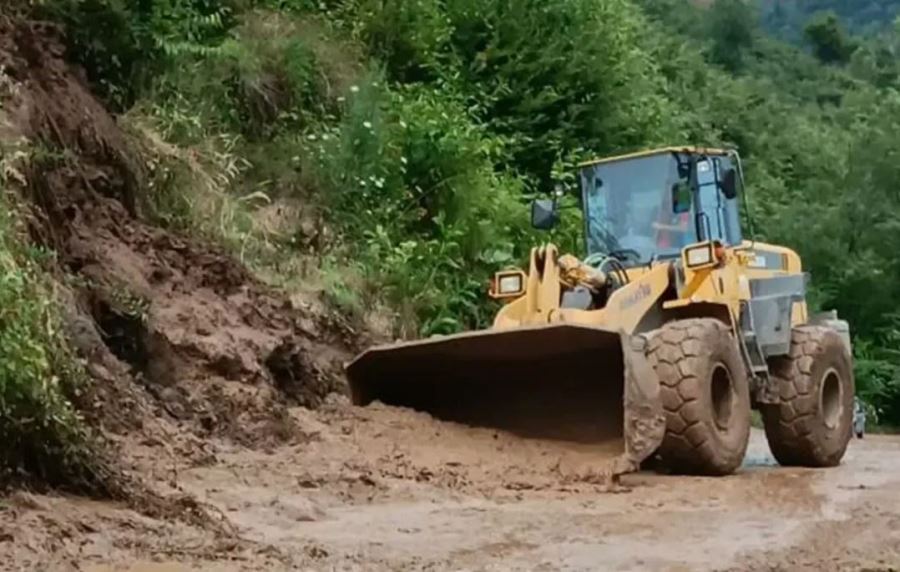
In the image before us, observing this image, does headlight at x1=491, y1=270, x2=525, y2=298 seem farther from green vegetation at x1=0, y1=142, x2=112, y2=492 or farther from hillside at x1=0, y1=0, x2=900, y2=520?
green vegetation at x1=0, y1=142, x2=112, y2=492

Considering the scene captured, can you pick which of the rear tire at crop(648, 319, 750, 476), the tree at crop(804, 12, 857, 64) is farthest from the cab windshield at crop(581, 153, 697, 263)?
the tree at crop(804, 12, 857, 64)

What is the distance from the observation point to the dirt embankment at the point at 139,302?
988 centimetres

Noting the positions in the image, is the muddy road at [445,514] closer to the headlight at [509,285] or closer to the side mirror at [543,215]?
the headlight at [509,285]

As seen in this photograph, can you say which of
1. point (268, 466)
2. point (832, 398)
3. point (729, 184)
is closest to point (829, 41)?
point (832, 398)

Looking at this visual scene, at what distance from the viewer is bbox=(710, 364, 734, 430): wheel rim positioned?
10555 millimetres

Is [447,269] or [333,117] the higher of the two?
[333,117]

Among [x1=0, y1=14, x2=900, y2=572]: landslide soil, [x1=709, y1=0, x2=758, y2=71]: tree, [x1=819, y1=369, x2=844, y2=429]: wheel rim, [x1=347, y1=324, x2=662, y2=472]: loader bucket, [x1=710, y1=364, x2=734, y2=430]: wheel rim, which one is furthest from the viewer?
[x1=709, y1=0, x2=758, y2=71]: tree

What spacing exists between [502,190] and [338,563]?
12464 mm

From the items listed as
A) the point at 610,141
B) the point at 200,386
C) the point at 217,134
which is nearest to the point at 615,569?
the point at 200,386

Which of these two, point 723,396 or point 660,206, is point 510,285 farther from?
point 723,396

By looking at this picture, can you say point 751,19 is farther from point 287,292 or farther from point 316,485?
point 316,485

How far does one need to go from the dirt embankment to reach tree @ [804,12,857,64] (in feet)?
178

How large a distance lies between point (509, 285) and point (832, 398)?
2941mm

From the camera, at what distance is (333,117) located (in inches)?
636
